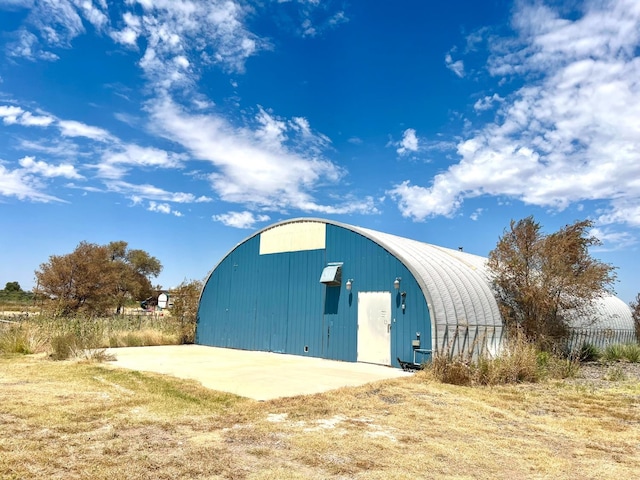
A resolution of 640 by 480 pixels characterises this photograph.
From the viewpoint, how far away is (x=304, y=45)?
14797mm

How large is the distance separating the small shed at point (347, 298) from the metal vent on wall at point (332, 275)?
4 cm

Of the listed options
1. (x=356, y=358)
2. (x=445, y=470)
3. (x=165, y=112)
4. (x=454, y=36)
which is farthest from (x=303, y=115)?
(x=445, y=470)

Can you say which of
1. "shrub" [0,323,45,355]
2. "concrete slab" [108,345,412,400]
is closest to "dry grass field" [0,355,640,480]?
"concrete slab" [108,345,412,400]

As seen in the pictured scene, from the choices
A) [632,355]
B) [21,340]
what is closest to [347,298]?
[21,340]

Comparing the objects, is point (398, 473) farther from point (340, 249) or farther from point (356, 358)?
point (340, 249)

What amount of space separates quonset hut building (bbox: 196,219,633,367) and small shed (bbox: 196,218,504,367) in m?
0.03

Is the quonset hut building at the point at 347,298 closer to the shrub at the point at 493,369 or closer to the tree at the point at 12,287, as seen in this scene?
the shrub at the point at 493,369

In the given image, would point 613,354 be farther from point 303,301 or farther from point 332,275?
point 303,301

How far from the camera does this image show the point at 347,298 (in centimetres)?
1530

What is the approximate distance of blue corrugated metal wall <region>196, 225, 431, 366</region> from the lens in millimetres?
13703

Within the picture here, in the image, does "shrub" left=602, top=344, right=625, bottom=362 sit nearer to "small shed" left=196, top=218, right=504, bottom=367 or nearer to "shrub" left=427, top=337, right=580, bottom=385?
"small shed" left=196, top=218, right=504, bottom=367

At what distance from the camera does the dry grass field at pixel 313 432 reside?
183 inches

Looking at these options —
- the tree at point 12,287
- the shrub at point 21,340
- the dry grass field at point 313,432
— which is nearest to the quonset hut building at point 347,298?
the dry grass field at point 313,432

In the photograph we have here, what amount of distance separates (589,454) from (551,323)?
10.2 meters
